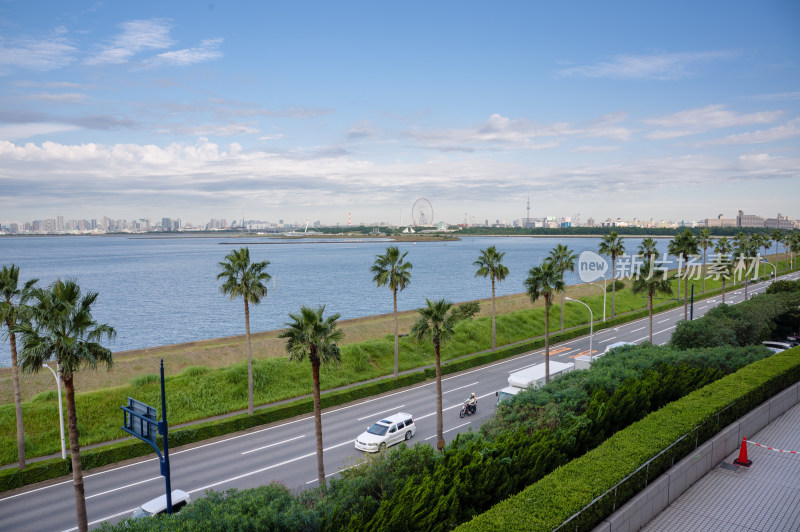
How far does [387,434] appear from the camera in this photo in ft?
94.8

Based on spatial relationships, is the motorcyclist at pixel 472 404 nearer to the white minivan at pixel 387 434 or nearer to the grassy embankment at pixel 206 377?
the grassy embankment at pixel 206 377

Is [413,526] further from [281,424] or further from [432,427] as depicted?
[281,424]

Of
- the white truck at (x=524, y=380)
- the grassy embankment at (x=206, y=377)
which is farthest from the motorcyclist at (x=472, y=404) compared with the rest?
the grassy embankment at (x=206, y=377)

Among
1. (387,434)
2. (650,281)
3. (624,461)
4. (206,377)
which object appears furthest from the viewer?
(650,281)

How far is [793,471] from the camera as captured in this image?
52.5ft

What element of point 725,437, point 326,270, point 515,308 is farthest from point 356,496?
point 326,270

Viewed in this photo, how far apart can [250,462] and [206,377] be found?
484 inches

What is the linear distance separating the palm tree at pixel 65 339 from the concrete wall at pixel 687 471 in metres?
18.9

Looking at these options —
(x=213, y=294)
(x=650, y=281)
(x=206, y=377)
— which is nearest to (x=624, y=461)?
(x=206, y=377)

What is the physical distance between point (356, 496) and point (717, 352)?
23.1 meters

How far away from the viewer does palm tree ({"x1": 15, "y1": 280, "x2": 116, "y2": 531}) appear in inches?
748

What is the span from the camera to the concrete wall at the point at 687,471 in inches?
508

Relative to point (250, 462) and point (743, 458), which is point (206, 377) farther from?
point (743, 458)

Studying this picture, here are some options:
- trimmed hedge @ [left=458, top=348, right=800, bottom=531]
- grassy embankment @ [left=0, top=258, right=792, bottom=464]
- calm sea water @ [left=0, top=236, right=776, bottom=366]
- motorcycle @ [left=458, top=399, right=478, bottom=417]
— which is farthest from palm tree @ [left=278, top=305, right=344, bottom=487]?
calm sea water @ [left=0, top=236, right=776, bottom=366]
